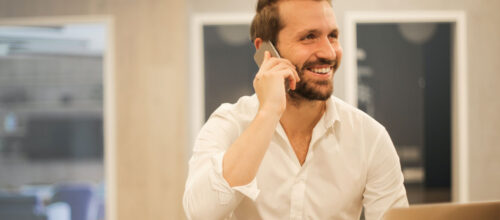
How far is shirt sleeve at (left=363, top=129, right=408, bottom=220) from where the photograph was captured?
1.25 metres

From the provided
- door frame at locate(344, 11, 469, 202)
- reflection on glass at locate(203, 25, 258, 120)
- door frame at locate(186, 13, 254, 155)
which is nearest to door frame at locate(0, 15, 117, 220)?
door frame at locate(186, 13, 254, 155)

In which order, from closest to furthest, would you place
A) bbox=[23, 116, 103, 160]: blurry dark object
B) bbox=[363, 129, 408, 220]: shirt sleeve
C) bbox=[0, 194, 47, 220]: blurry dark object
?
bbox=[363, 129, 408, 220]: shirt sleeve → bbox=[0, 194, 47, 220]: blurry dark object → bbox=[23, 116, 103, 160]: blurry dark object

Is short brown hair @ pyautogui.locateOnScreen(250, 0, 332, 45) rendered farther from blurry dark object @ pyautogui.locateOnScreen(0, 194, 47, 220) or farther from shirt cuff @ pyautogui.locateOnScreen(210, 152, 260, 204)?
blurry dark object @ pyautogui.locateOnScreen(0, 194, 47, 220)

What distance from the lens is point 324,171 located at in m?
1.30

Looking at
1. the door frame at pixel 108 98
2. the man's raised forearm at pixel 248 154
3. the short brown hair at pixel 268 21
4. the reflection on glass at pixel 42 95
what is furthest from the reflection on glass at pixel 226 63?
the man's raised forearm at pixel 248 154

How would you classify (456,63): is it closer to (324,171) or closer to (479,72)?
(479,72)

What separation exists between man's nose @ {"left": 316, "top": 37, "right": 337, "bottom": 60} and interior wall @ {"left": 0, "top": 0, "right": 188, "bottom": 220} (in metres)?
2.50

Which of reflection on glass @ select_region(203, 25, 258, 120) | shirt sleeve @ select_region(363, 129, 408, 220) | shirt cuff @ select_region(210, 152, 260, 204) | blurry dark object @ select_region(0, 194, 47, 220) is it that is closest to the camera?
shirt cuff @ select_region(210, 152, 260, 204)

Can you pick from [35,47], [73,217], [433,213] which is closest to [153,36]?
[35,47]

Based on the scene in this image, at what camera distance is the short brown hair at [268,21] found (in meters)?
1.35

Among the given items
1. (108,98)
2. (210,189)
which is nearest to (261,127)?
(210,189)

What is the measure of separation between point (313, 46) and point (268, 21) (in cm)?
17

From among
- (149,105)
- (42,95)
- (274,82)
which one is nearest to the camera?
(274,82)

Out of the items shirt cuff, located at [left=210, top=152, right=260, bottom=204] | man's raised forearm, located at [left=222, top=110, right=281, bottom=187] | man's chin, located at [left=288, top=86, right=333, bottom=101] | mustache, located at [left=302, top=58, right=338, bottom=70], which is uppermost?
mustache, located at [left=302, top=58, right=338, bottom=70]
